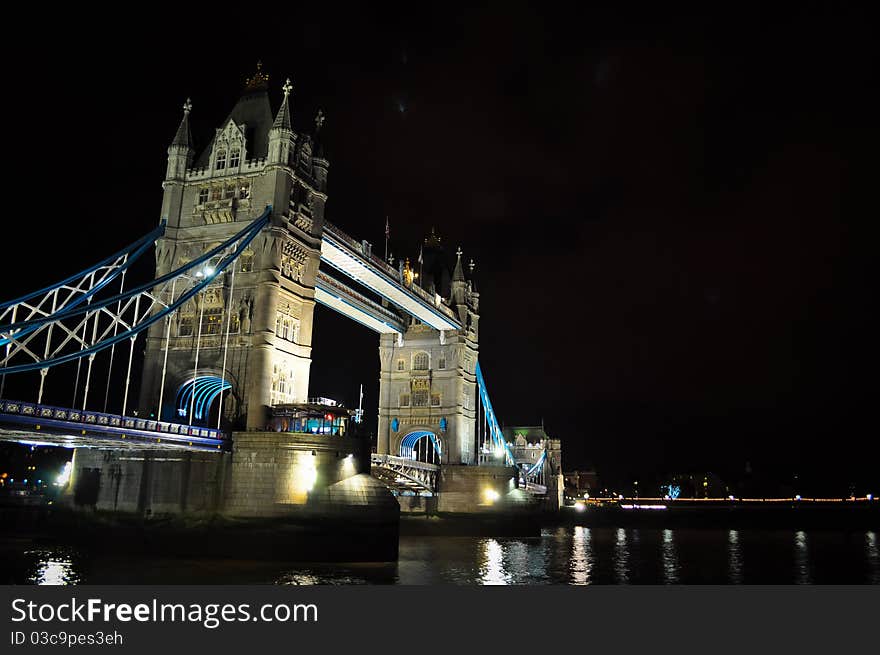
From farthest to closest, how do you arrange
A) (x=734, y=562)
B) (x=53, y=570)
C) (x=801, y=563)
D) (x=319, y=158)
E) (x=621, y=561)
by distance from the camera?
1. (x=319, y=158)
2. (x=801, y=563)
3. (x=734, y=562)
4. (x=621, y=561)
5. (x=53, y=570)

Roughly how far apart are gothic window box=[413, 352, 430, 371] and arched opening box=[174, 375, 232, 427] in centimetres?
3437

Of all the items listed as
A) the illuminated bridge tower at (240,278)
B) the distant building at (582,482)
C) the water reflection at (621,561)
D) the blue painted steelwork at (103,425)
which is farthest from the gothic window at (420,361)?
the distant building at (582,482)

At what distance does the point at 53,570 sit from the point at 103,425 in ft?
19.3

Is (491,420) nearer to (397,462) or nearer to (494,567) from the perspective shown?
(397,462)

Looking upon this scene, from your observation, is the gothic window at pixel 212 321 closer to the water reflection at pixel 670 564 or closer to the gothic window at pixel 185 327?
the gothic window at pixel 185 327

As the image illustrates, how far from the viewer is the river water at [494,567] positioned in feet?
93.2

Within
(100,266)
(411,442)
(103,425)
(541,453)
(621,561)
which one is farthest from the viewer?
(541,453)

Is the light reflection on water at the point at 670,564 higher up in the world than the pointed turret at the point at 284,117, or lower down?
lower down

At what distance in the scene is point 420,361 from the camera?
251 ft

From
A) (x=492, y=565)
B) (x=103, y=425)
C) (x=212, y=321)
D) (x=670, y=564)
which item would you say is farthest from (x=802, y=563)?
(x=103, y=425)

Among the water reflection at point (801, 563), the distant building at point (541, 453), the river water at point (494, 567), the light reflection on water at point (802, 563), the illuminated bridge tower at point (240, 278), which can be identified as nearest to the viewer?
the river water at point (494, 567)

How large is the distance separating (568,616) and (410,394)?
59.7 meters

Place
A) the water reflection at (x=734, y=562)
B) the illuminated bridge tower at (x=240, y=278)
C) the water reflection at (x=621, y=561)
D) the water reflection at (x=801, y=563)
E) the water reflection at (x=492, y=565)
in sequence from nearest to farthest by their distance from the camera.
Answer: the water reflection at (x=492, y=565)
the water reflection at (x=621, y=561)
the water reflection at (x=734, y=562)
the water reflection at (x=801, y=563)
the illuminated bridge tower at (x=240, y=278)

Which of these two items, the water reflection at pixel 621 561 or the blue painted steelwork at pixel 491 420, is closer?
the water reflection at pixel 621 561
